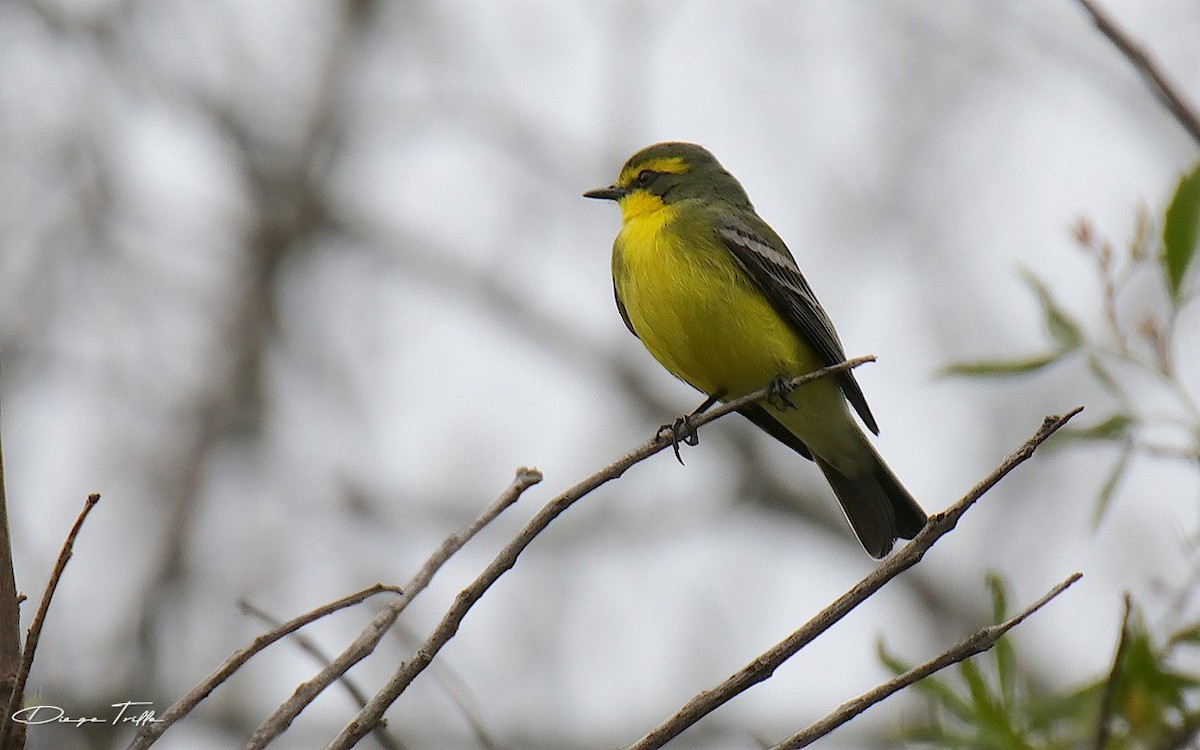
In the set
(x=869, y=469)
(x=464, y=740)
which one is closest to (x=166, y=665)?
(x=464, y=740)

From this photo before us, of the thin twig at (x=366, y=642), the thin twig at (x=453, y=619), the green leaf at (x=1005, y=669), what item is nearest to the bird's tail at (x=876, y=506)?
the green leaf at (x=1005, y=669)

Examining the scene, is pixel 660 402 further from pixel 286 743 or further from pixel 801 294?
pixel 801 294

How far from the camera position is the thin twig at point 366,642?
222 centimetres

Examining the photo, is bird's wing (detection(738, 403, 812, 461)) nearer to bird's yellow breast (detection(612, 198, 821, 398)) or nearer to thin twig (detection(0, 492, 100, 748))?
bird's yellow breast (detection(612, 198, 821, 398))

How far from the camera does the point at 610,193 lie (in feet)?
20.6

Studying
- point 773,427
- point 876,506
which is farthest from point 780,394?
point 876,506

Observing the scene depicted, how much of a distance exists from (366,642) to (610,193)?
416cm

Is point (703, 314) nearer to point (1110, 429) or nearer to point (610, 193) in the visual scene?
point (610, 193)

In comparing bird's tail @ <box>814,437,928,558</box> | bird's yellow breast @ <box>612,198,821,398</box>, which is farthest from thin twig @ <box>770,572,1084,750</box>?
bird's tail @ <box>814,437,928,558</box>

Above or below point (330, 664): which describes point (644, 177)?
above

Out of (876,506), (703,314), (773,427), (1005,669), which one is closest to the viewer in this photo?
(1005,669)

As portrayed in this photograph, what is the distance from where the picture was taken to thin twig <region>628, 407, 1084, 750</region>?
218 centimetres

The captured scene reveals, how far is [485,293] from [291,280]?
2188mm

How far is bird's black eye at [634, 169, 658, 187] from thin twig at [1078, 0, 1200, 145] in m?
3.27
